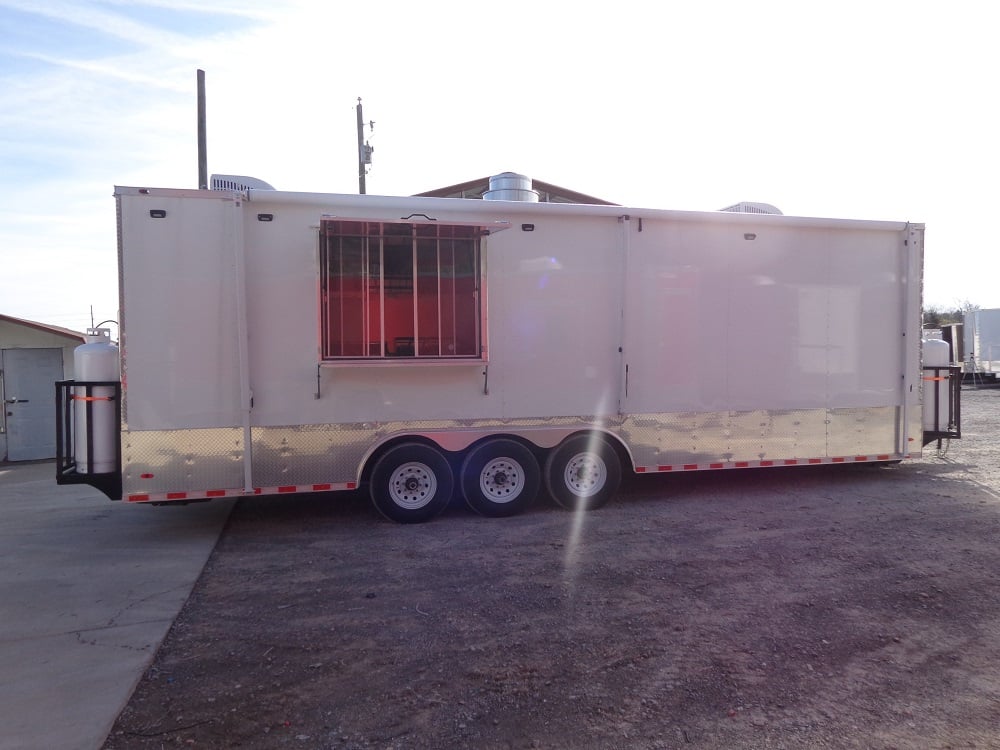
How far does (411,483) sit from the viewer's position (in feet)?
23.6

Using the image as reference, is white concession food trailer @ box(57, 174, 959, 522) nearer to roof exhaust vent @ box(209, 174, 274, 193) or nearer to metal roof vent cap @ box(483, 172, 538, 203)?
roof exhaust vent @ box(209, 174, 274, 193)

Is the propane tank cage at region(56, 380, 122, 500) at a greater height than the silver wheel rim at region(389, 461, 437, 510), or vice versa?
the propane tank cage at region(56, 380, 122, 500)

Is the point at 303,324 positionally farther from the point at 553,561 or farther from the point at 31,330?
the point at 31,330

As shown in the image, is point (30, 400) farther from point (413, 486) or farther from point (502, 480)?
point (502, 480)

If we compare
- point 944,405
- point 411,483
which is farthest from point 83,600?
point 944,405

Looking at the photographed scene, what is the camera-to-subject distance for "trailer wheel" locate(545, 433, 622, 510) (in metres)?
7.50

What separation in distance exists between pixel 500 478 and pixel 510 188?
310cm

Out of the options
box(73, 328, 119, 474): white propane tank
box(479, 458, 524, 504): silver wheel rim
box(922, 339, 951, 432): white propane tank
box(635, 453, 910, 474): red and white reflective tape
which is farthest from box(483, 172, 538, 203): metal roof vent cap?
box(922, 339, 951, 432): white propane tank

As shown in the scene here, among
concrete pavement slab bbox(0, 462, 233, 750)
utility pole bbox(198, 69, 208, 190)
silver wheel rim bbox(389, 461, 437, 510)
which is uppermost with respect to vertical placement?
utility pole bbox(198, 69, 208, 190)

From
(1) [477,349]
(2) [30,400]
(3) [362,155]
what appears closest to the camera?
(1) [477,349]

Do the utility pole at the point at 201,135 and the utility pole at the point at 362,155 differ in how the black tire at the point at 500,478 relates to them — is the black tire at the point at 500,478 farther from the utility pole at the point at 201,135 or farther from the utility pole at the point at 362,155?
the utility pole at the point at 362,155

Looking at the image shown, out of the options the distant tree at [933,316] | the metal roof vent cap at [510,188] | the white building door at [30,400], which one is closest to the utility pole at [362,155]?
the white building door at [30,400]

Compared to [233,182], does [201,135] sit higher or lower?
higher

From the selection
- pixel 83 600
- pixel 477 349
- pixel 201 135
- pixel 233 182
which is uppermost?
pixel 201 135
